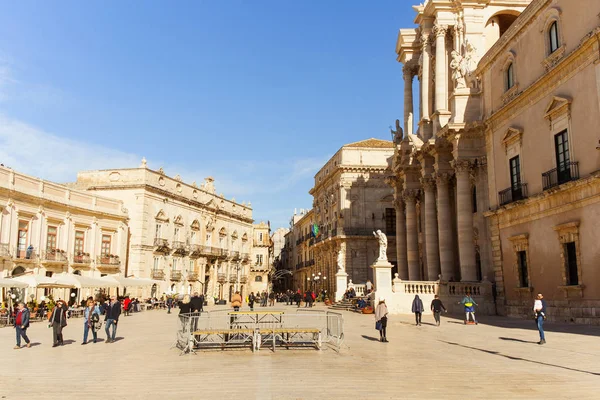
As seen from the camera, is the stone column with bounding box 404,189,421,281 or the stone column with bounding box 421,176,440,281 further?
the stone column with bounding box 404,189,421,281

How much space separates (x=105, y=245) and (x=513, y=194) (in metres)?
30.6

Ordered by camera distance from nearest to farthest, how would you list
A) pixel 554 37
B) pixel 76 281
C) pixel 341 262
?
pixel 554 37 < pixel 76 281 < pixel 341 262

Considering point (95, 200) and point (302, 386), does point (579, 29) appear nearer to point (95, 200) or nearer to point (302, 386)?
point (302, 386)

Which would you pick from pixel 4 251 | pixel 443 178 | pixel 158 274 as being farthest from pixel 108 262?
pixel 443 178

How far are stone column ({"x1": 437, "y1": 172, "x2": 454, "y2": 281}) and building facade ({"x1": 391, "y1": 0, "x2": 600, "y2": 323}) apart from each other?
5 cm

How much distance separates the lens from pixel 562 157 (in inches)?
767

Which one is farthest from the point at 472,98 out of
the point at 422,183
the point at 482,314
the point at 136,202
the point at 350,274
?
the point at 136,202

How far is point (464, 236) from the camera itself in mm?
26688

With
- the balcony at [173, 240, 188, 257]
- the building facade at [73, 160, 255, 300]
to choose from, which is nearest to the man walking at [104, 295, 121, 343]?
the building facade at [73, 160, 255, 300]

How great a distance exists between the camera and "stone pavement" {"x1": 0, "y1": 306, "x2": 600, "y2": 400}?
781cm

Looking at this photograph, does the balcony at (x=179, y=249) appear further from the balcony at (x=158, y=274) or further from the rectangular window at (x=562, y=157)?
the rectangular window at (x=562, y=157)

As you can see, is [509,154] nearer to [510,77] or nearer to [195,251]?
[510,77]

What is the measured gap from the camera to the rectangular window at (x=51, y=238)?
36.3m

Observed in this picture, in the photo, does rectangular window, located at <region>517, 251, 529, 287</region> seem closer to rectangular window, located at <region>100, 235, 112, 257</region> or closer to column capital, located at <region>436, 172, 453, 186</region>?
column capital, located at <region>436, 172, 453, 186</region>
